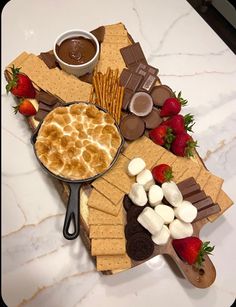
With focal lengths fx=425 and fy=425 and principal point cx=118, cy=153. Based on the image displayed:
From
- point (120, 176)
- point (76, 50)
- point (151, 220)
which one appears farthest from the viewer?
point (76, 50)

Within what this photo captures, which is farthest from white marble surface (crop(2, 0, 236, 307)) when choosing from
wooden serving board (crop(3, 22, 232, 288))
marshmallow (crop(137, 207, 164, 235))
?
marshmallow (crop(137, 207, 164, 235))

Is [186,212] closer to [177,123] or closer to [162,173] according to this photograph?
[162,173]

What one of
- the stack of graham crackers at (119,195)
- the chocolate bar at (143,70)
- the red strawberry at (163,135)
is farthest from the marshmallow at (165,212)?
the chocolate bar at (143,70)

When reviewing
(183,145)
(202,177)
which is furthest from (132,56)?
(202,177)


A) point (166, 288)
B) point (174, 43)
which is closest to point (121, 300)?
point (166, 288)

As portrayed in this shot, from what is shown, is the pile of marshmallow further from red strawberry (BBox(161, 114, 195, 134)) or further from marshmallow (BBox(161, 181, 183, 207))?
red strawberry (BBox(161, 114, 195, 134))

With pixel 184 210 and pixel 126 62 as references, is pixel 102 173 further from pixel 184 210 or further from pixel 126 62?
pixel 126 62

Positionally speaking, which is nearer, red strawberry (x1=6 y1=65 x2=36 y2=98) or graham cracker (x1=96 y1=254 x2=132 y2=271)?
graham cracker (x1=96 y1=254 x2=132 y2=271)

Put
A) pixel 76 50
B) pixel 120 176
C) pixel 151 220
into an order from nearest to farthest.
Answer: pixel 151 220
pixel 120 176
pixel 76 50
